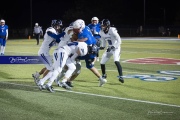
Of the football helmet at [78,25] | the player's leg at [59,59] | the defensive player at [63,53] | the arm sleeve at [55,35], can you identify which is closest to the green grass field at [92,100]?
the defensive player at [63,53]

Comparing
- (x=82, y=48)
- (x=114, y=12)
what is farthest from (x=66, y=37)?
(x=114, y=12)

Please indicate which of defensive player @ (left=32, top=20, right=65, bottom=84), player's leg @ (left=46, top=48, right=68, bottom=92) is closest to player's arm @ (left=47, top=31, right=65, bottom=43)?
defensive player @ (left=32, top=20, right=65, bottom=84)

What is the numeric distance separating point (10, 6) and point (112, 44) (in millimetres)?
62973

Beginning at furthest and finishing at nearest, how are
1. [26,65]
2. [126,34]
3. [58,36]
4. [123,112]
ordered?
[126,34] → [26,65] → [58,36] → [123,112]

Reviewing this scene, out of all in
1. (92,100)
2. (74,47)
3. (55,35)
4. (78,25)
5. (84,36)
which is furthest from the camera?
(55,35)

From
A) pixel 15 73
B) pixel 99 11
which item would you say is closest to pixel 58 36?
pixel 15 73

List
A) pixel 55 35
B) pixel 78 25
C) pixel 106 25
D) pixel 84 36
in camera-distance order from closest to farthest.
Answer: pixel 78 25 < pixel 84 36 < pixel 55 35 < pixel 106 25

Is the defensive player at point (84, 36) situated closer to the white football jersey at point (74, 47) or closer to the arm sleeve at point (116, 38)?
the white football jersey at point (74, 47)

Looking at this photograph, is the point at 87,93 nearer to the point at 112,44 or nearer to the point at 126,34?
the point at 112,44

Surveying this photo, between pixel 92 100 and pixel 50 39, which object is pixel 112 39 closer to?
pixel 50 39

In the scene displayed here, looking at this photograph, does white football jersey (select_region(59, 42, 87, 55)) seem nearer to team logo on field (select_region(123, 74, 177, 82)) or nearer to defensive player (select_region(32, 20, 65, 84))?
defensive player (select_region(32, 20, 65, 84))

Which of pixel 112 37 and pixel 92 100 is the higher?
pixel 112 37

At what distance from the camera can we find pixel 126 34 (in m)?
59.2

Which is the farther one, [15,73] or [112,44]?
[15,73]
